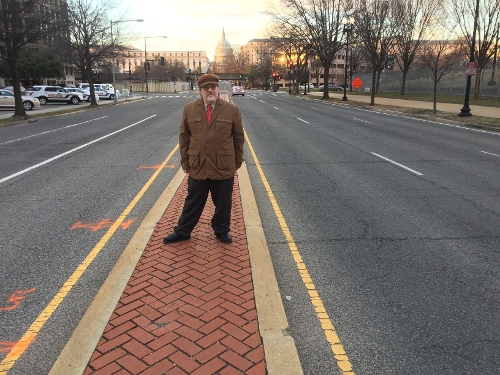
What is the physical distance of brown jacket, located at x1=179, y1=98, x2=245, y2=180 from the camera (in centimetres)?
447

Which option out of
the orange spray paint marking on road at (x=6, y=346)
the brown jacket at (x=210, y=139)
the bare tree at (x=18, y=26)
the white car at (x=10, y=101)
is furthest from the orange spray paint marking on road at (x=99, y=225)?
the white car at (x=10, y=101)

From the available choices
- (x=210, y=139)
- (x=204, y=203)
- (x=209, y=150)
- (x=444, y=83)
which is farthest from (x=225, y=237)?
(x=444, y=83)

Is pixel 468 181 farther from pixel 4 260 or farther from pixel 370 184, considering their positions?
pixel 4 260

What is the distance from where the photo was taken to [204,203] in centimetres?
488

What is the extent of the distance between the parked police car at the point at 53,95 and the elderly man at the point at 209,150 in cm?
3944

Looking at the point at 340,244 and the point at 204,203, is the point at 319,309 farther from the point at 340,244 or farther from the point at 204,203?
the point at 204,203

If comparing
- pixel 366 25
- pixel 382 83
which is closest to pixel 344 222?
pixel 366 25

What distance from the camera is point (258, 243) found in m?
4.86

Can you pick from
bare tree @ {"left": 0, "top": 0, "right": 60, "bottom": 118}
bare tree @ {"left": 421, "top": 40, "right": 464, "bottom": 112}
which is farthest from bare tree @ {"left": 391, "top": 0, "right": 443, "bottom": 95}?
bare tree @ {"left": 0, "top": 0, "right": 60, "bottom": 118}

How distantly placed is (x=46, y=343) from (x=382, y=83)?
65202 mm

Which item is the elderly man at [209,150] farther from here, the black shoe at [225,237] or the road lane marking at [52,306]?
the road lane marking at [52,306]

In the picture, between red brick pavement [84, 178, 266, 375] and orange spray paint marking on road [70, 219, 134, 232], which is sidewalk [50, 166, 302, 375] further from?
orange spray paint marking on road [70, 219, 134, 232]

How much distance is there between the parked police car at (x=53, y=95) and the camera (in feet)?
129

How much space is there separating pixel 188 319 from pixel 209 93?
7.35 ft
